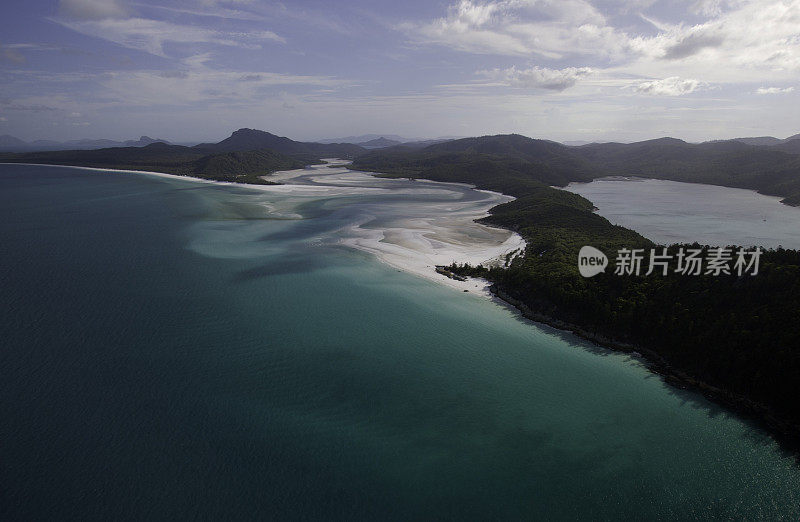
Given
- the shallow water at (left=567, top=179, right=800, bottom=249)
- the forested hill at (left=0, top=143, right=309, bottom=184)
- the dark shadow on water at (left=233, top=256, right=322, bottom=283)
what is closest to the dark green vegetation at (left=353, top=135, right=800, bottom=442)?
the dark shadow on water at (left=233, top=256, right=322, bottom=283)

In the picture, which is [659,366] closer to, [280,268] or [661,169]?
[280,268]

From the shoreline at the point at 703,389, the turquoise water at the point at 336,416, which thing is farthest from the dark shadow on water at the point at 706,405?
the turquoise water at the point at 336,416

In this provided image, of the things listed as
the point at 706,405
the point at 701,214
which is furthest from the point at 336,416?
the point at 701,214

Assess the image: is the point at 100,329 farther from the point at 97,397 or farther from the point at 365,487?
the point at 365,487

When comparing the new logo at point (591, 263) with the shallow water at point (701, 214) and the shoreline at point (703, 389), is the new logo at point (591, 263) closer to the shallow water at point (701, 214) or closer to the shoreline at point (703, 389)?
the shoreline at point (703, 389)

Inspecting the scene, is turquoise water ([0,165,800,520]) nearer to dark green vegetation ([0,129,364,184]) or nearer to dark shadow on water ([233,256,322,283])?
dark shadow on water ([233,256,322,283])
